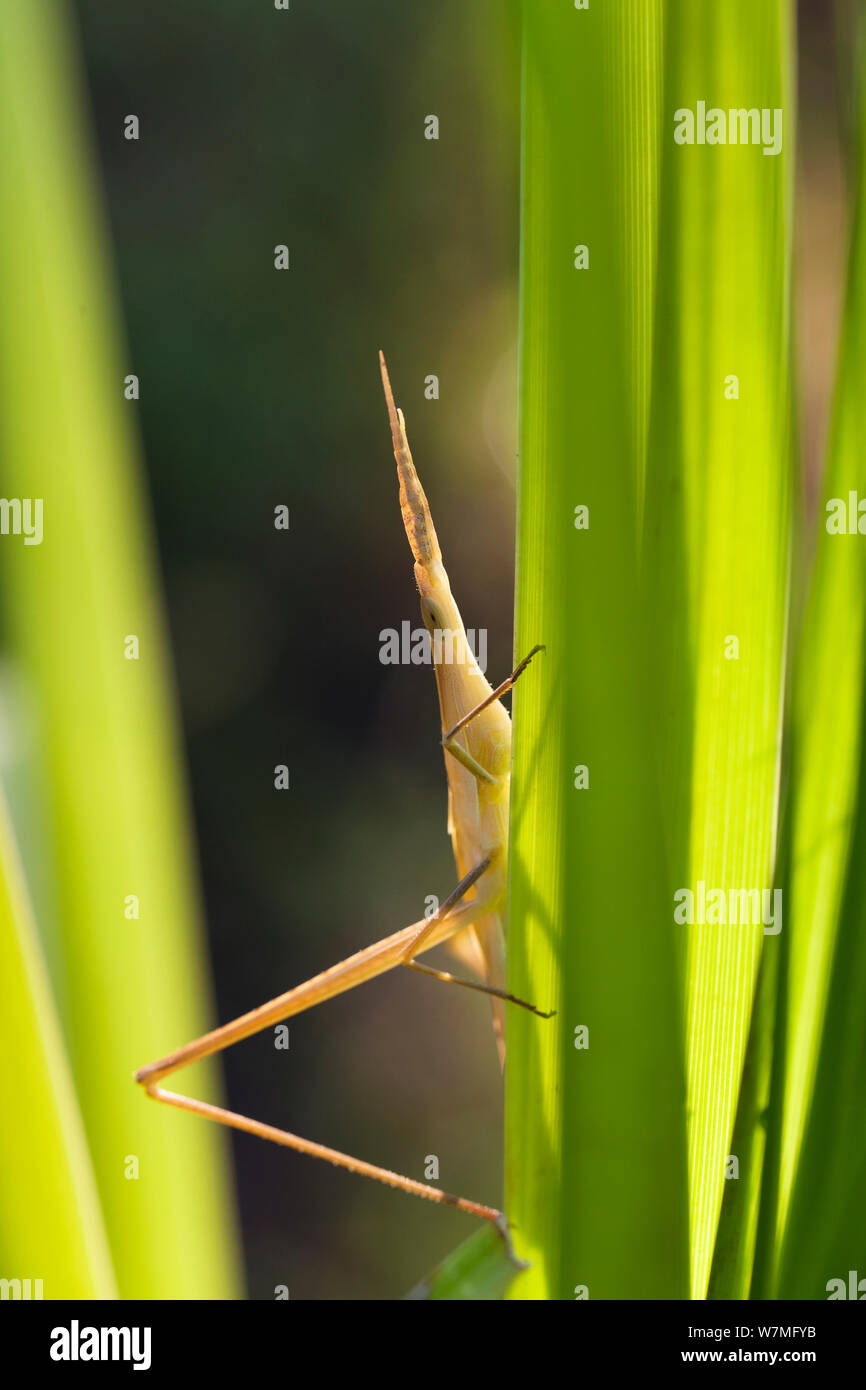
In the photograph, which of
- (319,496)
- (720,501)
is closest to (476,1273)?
(720,501)

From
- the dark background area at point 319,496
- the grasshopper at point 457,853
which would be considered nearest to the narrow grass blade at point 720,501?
the grasshopper at point 457,853

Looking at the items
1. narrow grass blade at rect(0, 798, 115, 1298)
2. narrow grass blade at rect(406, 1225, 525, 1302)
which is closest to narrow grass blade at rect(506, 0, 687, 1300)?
narrow grass blade at rect(406, 1225, 525, 1302)

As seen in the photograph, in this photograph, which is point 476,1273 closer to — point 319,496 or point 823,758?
point 823,758

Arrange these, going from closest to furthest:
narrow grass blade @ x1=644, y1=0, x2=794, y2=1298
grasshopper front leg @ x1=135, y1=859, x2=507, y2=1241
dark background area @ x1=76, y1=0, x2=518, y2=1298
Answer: narrow grass blade @ x1=644, y1=0, x2=794, y2=1298, grasshopper front leg @ x1=135, y1=859, x2=507, y2=1241, dark background area @ x1=76, y1=0, x2=518, y2=1298

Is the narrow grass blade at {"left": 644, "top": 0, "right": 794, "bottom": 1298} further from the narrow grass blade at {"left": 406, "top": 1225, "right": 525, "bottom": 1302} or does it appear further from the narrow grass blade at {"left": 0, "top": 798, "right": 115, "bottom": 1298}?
the narrow grass blade at {"left": 0, "top": 798, "right": 115, "bottom": 1298}

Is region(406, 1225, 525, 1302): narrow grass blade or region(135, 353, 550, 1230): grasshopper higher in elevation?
region(135, 353, 550, 1230): grasshopper
